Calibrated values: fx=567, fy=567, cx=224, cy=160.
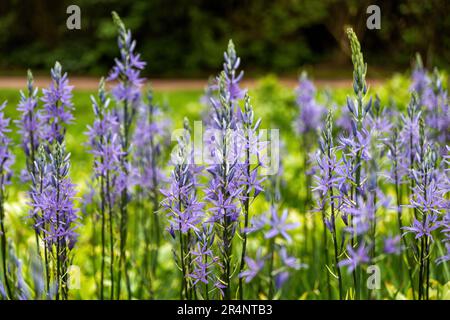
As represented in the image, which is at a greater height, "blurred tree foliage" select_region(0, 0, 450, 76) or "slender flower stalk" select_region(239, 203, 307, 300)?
"blurred tree foliage" select_region(0, 0, 450, 76)

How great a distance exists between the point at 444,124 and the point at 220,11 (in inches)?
668

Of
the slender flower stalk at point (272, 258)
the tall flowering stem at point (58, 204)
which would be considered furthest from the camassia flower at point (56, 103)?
the slender flower stalk at point (272, 258)

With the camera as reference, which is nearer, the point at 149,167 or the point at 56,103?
the point at 56,103

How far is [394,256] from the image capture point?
3330mm

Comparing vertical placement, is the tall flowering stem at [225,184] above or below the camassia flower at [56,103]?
below

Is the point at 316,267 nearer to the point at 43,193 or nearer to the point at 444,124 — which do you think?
the point at 444,124

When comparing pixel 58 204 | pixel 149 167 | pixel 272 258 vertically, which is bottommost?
pixel 272 258

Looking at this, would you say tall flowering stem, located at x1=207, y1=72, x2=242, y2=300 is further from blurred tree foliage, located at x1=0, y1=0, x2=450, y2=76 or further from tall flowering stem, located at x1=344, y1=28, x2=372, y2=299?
blurred tree foliage, located at x1=0, y1=0, x2=450, y2=76

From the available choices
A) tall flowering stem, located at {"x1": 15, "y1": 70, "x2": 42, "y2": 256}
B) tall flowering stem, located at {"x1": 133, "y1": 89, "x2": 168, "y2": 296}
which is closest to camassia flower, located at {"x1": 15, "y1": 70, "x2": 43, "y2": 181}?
tall flowering stem, located at {"x1": 15, "y1": 70, "x2": 42, "y2": 256}

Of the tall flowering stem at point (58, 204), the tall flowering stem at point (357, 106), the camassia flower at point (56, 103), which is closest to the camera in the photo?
the tall flowering stem at point (357, 106)

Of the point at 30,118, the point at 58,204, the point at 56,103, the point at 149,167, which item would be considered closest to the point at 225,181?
the point at 58,204

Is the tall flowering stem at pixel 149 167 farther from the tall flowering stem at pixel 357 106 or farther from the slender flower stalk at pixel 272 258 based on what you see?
the tall flowering stem at pixel 357 106

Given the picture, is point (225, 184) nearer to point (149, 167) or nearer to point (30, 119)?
point (30, 119)
